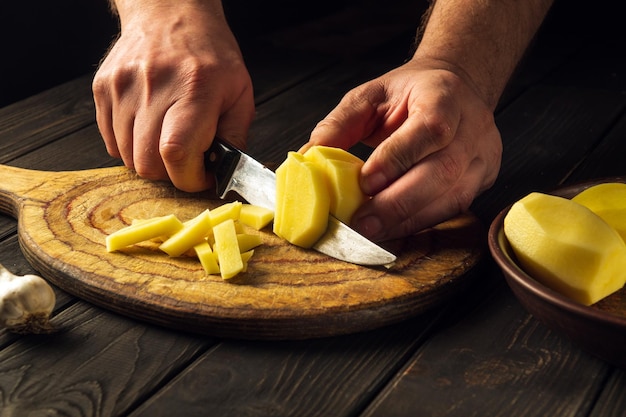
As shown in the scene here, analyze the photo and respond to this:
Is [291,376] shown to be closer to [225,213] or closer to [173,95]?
[225,213]

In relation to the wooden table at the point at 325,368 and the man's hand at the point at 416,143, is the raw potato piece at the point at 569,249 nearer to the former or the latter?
the wooden table at the point at 325,368

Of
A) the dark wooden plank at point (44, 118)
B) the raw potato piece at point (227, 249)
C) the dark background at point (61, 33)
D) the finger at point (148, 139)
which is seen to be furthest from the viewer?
the dark background at point (61, 33)

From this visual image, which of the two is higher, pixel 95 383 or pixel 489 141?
pixel 489 141

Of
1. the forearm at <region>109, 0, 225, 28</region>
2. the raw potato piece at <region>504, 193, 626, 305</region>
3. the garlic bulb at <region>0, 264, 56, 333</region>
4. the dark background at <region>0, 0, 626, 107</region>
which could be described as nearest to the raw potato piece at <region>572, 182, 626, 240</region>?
the raw potato piece at <region>504, 193, 626, 305</region>

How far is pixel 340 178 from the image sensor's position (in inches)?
56.8

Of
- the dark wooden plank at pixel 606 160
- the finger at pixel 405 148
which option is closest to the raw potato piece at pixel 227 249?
the finger at pixel 405 148

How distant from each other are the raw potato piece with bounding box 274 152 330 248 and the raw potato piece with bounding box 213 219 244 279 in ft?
0.35

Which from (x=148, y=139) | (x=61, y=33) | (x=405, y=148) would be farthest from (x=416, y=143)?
(x=61, y=33)

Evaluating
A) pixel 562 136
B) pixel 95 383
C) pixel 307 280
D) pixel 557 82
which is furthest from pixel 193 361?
pixel 557 82

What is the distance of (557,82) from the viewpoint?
2.48 m

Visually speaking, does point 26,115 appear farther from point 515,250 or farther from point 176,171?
point 515,250

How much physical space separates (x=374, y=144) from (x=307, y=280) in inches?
17.8

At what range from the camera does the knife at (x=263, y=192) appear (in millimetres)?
1400

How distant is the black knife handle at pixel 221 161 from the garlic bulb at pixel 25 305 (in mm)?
486
